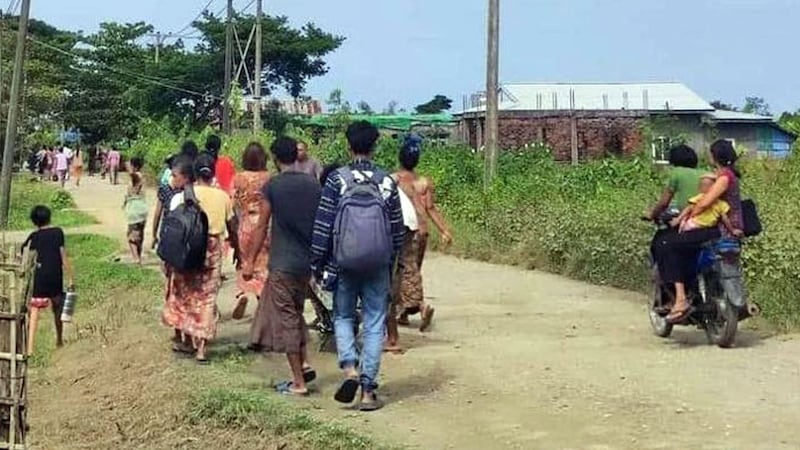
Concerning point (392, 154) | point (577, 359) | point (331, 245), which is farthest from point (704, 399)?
point (392, 154)

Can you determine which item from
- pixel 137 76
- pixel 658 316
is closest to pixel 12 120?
pixel 658 316

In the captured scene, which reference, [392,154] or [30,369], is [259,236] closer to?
[30,369]

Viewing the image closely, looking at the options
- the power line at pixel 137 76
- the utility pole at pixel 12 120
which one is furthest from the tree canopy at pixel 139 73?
the utility pole at pixel 12 120

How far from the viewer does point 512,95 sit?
44.4 meters

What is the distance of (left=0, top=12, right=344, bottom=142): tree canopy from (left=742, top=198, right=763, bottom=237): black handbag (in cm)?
3661

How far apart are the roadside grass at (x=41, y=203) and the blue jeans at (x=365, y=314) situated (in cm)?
1877

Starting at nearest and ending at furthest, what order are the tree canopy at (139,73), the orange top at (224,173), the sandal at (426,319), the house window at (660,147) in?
the sandal at (426,319) < the orange top at (224,173) < the house window at (660,147) < the tree canopy at (139,73)

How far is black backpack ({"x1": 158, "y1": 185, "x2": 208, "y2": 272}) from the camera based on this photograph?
9508 mm

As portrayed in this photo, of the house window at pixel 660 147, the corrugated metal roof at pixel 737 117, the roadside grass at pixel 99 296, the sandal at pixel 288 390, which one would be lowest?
the roadside grass at pixel 99 296

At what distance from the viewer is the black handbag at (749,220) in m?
9.91

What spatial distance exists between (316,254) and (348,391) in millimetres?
883

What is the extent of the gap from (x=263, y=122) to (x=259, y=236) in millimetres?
39998

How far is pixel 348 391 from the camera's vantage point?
8.00m

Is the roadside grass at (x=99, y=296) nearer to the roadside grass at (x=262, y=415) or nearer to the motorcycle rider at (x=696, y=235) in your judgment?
the roadside grass at (x=262, y=415)
